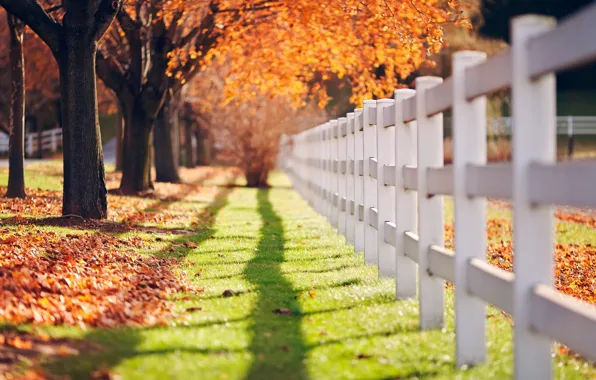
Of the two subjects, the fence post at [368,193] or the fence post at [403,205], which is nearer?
the fence post at [403,205]

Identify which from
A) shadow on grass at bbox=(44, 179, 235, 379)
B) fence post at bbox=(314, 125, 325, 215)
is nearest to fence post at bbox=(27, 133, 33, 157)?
fence post at bbox=(314, 125, 325, 215)

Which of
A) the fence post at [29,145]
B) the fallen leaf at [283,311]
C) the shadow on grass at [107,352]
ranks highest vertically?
the fence post at [29,145]

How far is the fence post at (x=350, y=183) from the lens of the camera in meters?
11.8

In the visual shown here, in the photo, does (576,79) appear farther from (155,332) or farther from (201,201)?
(155,332)

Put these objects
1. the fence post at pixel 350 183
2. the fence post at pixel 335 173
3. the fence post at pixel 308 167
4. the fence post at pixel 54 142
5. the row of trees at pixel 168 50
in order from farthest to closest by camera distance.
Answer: the fence post at pixel 54 142
the fence post at pixel 308 167
the fence post at pixel 335 173
the row of trees at pixel 168 50
the fence post at pixel 350 183

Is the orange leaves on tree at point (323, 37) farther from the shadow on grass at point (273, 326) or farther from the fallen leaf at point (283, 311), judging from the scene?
the fallen leaf at point (283, 311)

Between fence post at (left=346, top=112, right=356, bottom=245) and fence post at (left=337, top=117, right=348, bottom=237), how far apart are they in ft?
1.28

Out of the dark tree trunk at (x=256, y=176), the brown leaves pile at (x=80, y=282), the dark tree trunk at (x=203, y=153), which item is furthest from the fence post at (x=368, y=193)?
the dark tree trunk at (x=203, y=153)

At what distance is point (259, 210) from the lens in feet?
63.8

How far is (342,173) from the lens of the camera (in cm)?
1320

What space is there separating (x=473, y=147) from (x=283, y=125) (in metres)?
24.3

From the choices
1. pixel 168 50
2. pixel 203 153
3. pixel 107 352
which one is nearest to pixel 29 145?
pixel 203 153

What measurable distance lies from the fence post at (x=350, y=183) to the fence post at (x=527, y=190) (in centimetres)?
746

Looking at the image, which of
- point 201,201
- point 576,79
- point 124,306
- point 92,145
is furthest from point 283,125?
point 576,79
